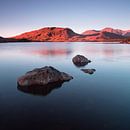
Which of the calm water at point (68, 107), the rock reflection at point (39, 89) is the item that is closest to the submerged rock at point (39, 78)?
the rock reflection at point (39, 89)

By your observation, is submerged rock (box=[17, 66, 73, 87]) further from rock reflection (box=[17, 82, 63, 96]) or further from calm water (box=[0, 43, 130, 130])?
calm water (box=[0, 43, 130, 130])

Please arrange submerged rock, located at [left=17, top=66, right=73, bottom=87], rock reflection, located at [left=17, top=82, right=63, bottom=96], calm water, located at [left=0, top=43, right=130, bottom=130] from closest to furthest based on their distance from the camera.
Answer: calm water, located at [left=0, top=43, right=130, bottom=130]
rock reflection, located at [left=17, top=82, right=63, bottom=96]
submerged rock, located at [left=17, top=66, right=73, bottom=87]

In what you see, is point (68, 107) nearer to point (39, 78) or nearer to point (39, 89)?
point (39, 89)

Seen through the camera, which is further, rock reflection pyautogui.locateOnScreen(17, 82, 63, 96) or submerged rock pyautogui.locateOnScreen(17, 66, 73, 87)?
submerged rock pyautogui.locateOnScreen(17, 66, 73, 87)

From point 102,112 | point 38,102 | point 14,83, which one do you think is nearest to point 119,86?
point 102,112

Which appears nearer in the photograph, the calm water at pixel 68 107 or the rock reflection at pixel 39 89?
the calm water at pixel 68 107

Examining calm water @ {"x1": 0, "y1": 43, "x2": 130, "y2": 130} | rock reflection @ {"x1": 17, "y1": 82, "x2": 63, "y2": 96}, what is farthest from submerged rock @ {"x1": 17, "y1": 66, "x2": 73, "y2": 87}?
calm water @ {"x1": 0, "y1": 43, "x2": 130, "y2": 130}

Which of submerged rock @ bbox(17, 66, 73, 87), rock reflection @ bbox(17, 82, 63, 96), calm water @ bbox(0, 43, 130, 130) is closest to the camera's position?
calm water @ bbox(0, 43, 130, 130)

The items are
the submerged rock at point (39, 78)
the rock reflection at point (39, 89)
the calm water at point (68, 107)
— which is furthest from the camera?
the submerged rock at point (39, 78)

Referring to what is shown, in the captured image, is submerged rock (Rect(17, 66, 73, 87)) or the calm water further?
submerged rock (Rect(17, 66, 73, 87))

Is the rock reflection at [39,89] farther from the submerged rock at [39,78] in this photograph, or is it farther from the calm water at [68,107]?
the submerged rock at [39,78]

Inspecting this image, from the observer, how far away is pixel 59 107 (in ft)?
54.4

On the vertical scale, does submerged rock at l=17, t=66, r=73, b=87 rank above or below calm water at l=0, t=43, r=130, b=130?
above

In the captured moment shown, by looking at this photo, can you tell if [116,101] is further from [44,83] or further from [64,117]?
[44,83]
